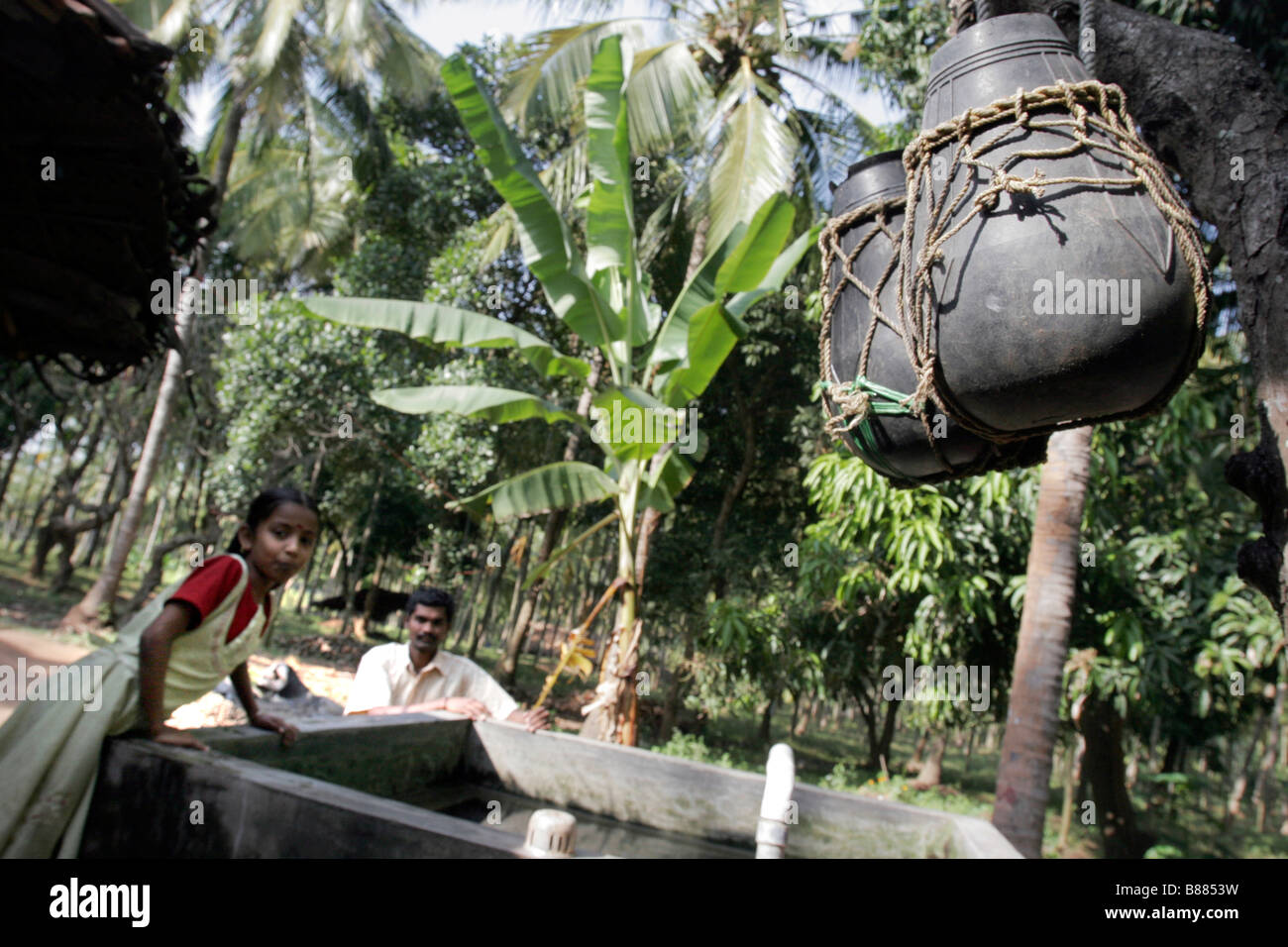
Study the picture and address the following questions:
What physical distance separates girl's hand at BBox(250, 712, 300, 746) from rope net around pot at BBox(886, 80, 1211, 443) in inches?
80.9

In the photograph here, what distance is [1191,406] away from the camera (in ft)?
19.5

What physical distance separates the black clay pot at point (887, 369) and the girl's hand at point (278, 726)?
6.14 ft

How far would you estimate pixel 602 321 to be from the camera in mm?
5086

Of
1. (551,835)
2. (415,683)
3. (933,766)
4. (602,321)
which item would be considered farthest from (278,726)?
(933,766)

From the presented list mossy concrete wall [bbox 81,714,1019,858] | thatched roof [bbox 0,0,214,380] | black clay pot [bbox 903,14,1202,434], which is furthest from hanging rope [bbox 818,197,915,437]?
thatched roof [bbox 0,0,214,380]

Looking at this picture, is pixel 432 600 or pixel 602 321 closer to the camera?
pixel 432 600

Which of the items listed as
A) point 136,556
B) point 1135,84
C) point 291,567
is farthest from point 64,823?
point 136,556

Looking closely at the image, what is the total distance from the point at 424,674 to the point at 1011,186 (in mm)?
3692

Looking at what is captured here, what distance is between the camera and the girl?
1.91m

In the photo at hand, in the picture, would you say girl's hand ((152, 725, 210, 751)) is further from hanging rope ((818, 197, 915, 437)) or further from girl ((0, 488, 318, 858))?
hanging rope ((818, 197, 915, 437))

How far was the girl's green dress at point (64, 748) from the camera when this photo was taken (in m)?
1.89

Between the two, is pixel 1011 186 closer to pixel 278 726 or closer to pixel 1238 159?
pixel 1238 159
